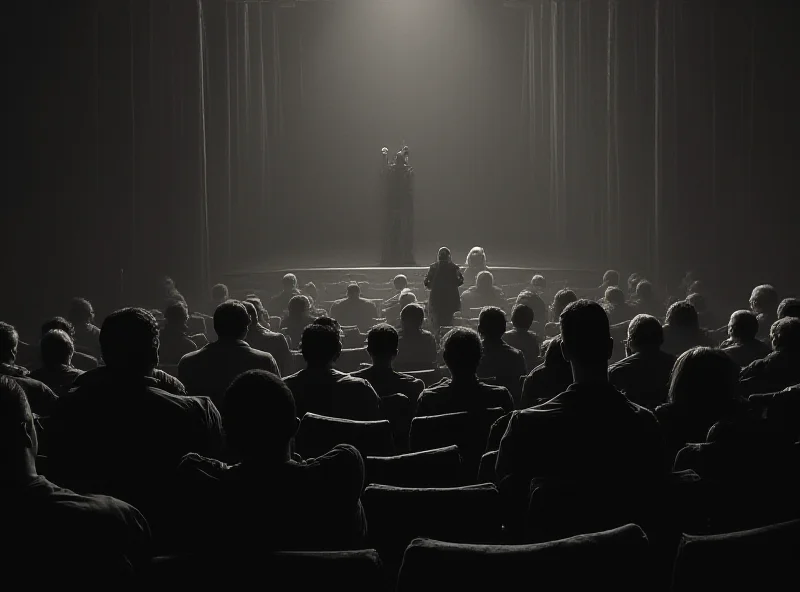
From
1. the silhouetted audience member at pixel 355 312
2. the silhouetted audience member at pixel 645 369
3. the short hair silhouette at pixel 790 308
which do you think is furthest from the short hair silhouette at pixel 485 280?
the silhouetted audience member at pixel 645 369

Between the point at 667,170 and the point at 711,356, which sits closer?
the point at 711,356

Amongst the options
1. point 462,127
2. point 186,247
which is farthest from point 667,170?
point 186,247

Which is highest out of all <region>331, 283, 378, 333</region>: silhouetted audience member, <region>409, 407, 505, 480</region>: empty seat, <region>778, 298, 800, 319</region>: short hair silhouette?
<region>778, 298, 800, 319</region>: short hair silhouette

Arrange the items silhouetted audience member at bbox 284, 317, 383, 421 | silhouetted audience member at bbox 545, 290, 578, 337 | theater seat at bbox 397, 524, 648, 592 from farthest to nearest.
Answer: silhouetted audience member at bbox 545, 290, 578, 337 < silhouetted audience member at bbox 284, 317, 383, 421 < theater seat at bbox 397, 524, 648, 592

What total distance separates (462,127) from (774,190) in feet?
29.3

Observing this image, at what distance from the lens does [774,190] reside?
1196 centimetres

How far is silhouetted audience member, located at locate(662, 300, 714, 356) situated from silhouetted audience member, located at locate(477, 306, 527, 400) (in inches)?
40.8

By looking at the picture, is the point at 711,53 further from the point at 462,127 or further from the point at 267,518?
the point at 267,518

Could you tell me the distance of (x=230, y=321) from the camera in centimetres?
376

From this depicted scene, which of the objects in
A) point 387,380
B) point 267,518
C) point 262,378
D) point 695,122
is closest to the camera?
point 267,518

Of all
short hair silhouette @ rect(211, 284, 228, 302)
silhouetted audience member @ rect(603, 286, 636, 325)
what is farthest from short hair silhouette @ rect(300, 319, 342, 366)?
A: short hair silhouette @ rect(211, 284, 228, 302)

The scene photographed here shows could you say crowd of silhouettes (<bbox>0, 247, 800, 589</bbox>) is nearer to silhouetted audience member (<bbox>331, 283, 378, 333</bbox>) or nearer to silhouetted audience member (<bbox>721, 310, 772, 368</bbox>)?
silhouetted audience member (<bbox>721, 310, 772, 368</bbox>)

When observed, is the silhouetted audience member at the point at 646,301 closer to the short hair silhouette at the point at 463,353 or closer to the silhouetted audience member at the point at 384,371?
the silhouetted audience member at the point at 384,371

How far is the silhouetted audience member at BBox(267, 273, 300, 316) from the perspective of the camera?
Answer: 30.1ft
